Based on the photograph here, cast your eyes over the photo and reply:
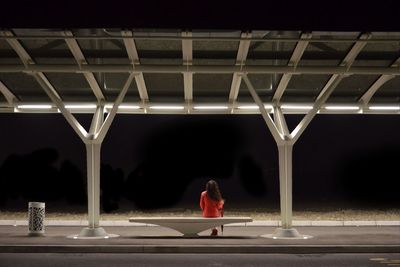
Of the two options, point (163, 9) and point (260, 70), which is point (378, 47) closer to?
point (260, 70)

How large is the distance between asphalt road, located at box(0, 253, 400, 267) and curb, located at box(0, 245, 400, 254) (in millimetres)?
331

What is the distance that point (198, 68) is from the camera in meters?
13.3

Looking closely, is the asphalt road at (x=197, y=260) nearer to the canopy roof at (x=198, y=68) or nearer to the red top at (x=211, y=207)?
the red top at (x=211, y=207)

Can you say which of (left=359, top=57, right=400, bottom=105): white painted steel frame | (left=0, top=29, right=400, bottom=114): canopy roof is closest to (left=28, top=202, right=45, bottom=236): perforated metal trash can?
(left=0, top=29, right=400, bottom=114): canopy roof

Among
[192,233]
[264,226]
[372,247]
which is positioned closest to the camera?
[372,247]

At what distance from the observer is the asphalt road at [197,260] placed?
10.4 meters

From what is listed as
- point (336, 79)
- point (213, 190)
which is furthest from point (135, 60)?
point (336, 79)

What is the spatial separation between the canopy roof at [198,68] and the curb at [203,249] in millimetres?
3679

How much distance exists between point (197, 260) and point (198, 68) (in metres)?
4.29

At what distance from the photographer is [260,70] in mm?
13266

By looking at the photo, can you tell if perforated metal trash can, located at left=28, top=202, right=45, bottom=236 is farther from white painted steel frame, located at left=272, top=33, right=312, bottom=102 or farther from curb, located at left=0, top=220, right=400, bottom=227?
white painted steel frame, located at left=272, top=33, right=312, bottom=102

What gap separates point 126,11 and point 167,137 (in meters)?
15.8

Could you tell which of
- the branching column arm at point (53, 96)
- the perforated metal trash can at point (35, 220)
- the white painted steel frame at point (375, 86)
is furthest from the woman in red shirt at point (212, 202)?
the white painted steel frame at point (375, 86)

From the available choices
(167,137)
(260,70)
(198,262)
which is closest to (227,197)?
(167,137)
